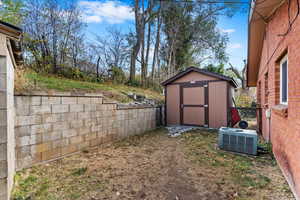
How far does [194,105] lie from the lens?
6.88 meters

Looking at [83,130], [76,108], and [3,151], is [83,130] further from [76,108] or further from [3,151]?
[3,151]

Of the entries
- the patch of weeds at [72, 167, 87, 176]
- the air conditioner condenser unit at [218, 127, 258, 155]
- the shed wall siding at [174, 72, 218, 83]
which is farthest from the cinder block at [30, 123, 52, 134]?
Answer: the shed wall siding at [174, 72, 218, 83]

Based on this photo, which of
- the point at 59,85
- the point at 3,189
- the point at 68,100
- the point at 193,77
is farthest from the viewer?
the point at 193,77

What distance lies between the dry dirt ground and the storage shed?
2898mm

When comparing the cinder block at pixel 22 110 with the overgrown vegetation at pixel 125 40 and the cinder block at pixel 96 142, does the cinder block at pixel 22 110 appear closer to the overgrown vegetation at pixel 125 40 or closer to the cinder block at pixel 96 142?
the cinder block at pixel 96 142

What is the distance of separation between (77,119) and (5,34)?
219cm

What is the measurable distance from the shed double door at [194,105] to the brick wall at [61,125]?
3154 millimetres

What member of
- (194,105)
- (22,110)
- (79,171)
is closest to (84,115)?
(22,110)

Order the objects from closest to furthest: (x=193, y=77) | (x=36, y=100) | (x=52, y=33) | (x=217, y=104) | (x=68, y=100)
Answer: (x=36, y=100)
(x=68, y=100)
(x=217, y=104)
(x=52, y=33)
(x=193, y=77)

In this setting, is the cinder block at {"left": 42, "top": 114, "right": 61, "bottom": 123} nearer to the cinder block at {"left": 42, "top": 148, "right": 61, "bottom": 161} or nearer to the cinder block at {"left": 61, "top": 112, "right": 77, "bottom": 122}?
the cinder block at {"left": 61, "top": 112, "right": 77, "bottom": 122}

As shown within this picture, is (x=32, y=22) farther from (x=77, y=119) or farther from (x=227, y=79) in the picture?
(x=227, y=79)

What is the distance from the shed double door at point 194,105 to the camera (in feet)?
22.0

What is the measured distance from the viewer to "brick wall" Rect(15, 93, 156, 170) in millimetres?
2701

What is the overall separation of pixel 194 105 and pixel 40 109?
5.58m
